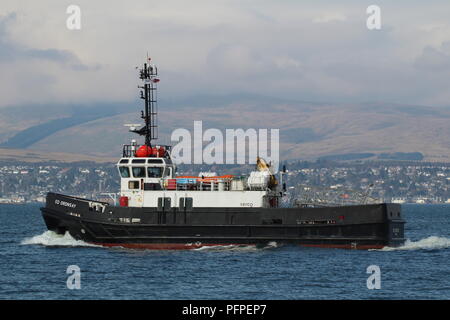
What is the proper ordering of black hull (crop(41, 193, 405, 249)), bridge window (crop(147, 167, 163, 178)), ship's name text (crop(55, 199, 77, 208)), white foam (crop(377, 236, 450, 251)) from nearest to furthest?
black hull (crop(41, 193, 405, 249)), bridge window (crop(147, 167, 163, 178)), ship's name text (crop(55, 199, 77, 208)), white foam (crop(377, 236, 450, 251))

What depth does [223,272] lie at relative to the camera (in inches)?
1607

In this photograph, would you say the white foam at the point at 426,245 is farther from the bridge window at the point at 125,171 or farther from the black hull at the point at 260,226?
the bridge window at the point at 125,171

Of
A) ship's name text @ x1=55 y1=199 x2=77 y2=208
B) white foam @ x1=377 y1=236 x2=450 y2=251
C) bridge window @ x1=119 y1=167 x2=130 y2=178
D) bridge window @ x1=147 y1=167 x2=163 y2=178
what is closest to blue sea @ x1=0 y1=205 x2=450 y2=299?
white foam @ x1=377 y1=236 x2=450 y2=251

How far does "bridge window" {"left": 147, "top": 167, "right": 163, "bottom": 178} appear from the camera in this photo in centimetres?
5053

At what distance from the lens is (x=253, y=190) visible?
4931 cm

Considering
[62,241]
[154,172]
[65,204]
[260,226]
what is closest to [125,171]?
[154,172]

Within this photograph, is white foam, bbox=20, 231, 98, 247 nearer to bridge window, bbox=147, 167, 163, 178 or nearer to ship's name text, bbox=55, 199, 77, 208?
ship's name text, bbox=55, 199, 77, 208

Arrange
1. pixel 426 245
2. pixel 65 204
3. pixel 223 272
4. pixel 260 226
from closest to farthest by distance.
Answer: pixel 223 272 → pixel 260 226 → pixel 65 204 → pixel 426 245

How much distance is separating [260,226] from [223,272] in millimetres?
7684

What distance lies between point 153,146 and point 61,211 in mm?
6546

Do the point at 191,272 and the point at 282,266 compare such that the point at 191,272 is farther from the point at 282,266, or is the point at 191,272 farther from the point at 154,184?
the point at 154,184

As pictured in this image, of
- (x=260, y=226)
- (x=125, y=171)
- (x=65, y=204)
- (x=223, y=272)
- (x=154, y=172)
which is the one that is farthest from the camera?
(x=65, y=204)

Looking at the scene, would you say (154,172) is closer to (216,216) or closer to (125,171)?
(125,171)
